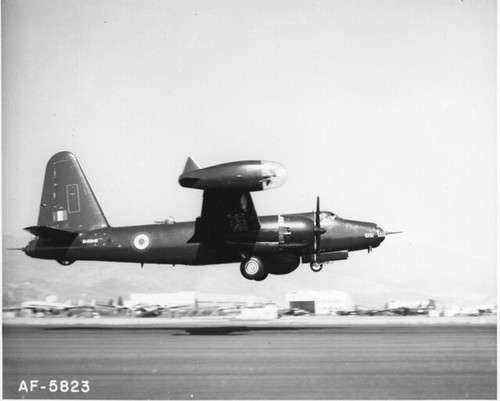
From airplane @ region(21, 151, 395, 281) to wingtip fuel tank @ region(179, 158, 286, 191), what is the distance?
1.27 metres

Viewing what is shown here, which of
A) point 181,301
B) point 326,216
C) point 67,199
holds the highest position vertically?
point 67,199

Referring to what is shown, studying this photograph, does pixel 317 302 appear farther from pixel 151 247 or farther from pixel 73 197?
pixel 73 197

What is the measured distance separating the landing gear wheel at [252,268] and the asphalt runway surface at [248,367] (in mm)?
2767

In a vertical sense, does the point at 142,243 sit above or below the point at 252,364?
above

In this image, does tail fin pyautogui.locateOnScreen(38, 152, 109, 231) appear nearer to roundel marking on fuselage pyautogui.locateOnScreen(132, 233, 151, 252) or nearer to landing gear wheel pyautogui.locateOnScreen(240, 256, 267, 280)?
roundel marking on fuselage pyautogui.locateOnScreen(132, 233, 151, 252)

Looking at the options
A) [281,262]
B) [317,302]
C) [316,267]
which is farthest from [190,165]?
[317,302]

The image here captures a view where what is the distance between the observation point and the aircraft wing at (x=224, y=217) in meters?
21.7

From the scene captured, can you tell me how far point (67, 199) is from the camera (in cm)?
2408

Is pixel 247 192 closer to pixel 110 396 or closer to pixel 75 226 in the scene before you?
pixel 75 226

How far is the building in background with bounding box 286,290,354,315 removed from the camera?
105ft

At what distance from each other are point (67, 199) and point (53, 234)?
5.96ft

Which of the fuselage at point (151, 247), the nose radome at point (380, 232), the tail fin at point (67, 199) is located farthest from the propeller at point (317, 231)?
the tail fin at point (67, 199)

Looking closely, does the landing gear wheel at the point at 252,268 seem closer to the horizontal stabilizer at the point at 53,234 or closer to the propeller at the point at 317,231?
the propeller at the point at 317,231

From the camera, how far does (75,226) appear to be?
78.1 ft
